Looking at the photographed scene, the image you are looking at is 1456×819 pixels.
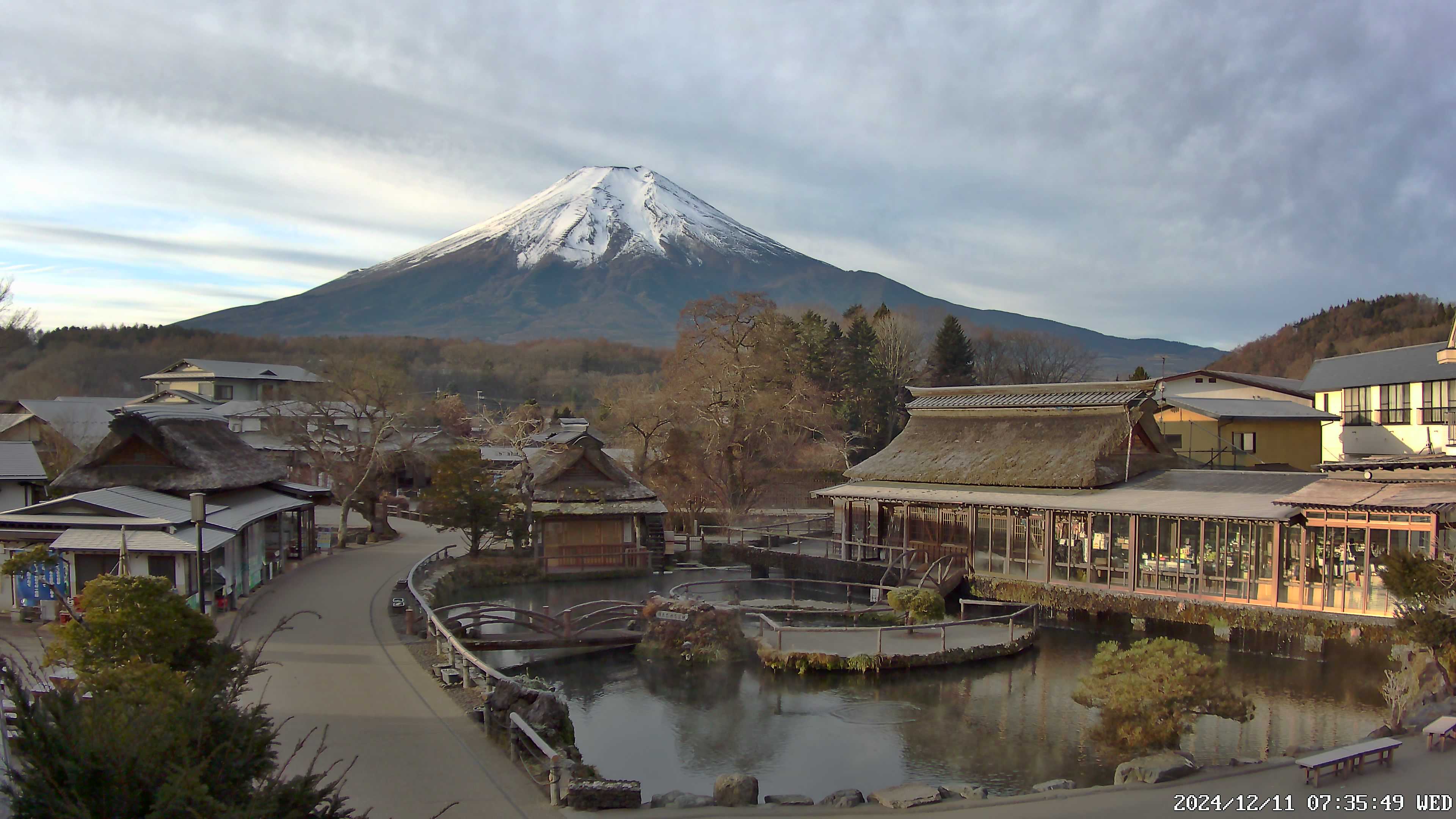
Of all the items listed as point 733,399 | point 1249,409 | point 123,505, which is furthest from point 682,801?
point 1249,409

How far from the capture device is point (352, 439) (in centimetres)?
4378

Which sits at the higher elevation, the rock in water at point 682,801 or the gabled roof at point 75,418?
the gabled roof at point 75,418

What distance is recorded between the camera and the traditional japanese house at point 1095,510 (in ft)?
58.1

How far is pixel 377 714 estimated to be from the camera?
11695mm

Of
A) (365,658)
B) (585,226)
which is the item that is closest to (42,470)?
(365,658)

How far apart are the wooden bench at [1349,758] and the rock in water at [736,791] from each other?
5483 millimetres

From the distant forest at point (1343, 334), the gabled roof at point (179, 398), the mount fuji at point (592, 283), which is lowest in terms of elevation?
the gabled roof at point (179, 398)

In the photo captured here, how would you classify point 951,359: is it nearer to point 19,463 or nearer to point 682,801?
point 19,463

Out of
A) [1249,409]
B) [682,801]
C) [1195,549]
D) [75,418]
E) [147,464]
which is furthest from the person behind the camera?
[75,418]

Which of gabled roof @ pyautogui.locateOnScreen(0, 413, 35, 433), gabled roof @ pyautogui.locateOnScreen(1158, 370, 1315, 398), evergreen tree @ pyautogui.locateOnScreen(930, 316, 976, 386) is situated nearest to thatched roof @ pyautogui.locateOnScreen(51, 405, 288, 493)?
gabled roof @ pyautogui.locateOnScreen(0, 413, 35, 433)

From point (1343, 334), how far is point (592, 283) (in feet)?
402

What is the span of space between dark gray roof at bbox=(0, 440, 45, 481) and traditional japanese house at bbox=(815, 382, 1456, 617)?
65.8 feet

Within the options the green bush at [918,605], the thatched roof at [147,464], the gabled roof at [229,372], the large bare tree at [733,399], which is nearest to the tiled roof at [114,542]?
the thatched roof at [147,464]

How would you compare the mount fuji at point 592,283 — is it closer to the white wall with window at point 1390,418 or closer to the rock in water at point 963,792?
the white wall with window at point 1390,418
